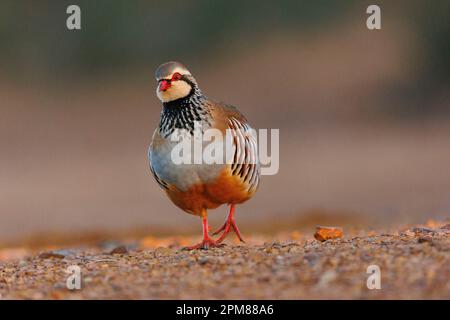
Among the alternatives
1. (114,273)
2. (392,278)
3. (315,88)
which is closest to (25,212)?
(315,88)

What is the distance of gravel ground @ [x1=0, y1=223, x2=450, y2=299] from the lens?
4.89 metres

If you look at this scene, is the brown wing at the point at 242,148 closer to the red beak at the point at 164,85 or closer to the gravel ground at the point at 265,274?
the red beak at the point at 164,85

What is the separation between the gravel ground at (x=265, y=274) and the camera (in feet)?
16.0

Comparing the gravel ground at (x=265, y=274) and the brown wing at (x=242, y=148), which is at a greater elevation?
the brown wing at (x=242, y=148)

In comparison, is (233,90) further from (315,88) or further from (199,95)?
(199,95)

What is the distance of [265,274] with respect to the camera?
5.26m
